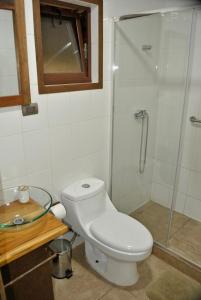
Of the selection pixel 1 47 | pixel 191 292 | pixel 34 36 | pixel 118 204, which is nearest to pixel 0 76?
pixel 1 47

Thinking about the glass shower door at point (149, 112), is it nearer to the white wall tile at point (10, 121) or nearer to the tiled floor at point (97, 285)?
the tiled floor at point (97, 285)

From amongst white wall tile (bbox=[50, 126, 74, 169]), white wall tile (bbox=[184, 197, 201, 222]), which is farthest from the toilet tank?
white wall tile (bbox=[184, 197, 201, 222])

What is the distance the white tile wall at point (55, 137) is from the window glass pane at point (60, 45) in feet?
0.76

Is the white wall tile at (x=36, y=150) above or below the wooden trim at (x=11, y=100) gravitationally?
below

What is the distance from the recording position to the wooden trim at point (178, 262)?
189cm

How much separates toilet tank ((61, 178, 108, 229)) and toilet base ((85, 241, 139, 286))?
263 mm

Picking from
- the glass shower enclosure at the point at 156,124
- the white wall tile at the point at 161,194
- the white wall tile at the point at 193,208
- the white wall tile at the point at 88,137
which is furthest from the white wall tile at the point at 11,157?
the white wall tile at the point at 193,208

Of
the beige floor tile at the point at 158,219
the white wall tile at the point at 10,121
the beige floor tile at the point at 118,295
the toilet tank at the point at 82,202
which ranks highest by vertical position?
the white wall tile at the point at 10,121

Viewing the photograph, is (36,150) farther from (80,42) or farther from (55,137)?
(80,42)

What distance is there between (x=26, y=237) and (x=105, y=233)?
680mm

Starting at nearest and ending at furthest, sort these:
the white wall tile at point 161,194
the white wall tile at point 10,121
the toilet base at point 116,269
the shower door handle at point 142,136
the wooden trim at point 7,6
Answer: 1. the wooden trim at point 7,6
2. the white wall tile at point 10,121
3. the toilet base at point 116,269
4. the shower door handle at point 142,136
5. the white wall tile at point 161,194

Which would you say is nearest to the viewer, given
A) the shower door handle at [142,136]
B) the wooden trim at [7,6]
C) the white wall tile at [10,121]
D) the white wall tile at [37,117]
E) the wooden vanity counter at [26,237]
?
the wooden vanity counter at [26,237]

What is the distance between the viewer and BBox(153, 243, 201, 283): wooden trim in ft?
6.19

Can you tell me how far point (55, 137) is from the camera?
175cm
